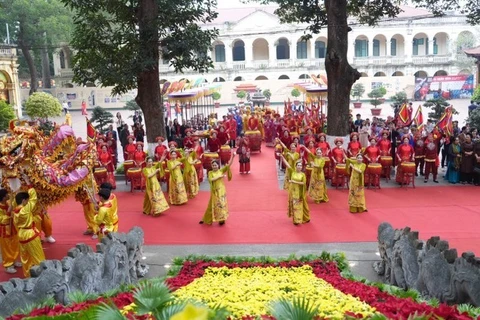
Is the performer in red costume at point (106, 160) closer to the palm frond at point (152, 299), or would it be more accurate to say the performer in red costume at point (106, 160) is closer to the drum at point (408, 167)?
the drum at point (408, 167)

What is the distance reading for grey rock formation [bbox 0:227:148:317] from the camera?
17.1 ft

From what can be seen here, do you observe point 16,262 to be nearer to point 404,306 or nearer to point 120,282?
point 120,282

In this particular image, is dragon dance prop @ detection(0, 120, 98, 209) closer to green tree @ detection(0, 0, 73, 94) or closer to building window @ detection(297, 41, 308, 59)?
green tree @ detection(0, 0, 73, 94)

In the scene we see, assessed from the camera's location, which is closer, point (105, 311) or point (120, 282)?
point (105, 311)

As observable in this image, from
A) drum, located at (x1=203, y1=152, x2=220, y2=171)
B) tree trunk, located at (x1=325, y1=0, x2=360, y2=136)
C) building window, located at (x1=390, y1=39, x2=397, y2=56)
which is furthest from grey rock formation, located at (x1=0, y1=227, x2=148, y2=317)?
building window, located at (x1=390, y1=39, x2=397, y2=56)

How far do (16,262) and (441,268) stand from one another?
636 centimetres

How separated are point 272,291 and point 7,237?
4.42 meters

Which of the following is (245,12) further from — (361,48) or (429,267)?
(429,267)

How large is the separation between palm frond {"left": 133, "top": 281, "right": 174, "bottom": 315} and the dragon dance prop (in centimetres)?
572

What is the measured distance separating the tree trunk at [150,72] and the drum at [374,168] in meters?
5.37

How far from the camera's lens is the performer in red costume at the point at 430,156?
40.7 ft

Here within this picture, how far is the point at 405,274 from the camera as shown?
6301 millimetres

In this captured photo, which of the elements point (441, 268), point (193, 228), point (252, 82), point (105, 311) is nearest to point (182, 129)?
point (193, 228)

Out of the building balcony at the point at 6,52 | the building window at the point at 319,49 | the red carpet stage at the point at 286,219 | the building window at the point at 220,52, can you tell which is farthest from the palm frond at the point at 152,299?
the building window at the point at 220,52
